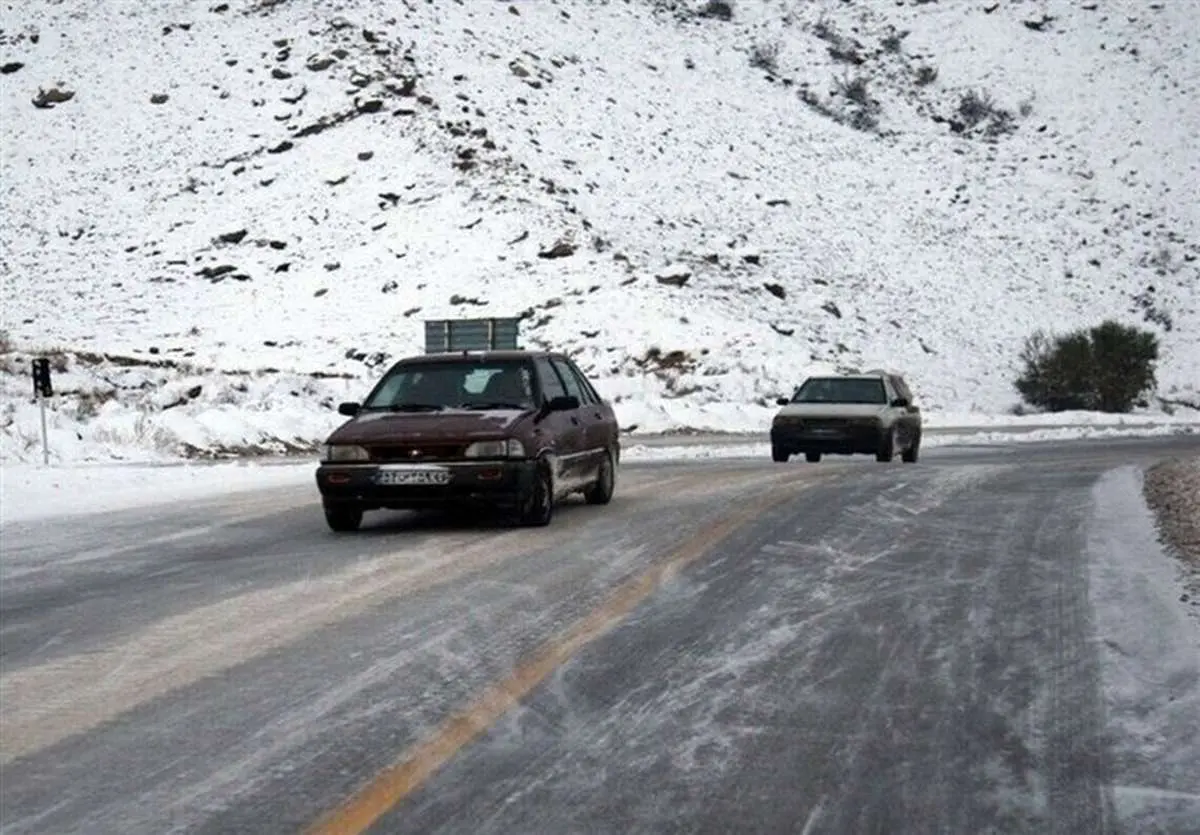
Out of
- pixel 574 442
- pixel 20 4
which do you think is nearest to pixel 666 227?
pixel 20 4

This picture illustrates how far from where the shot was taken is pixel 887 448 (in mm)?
21828

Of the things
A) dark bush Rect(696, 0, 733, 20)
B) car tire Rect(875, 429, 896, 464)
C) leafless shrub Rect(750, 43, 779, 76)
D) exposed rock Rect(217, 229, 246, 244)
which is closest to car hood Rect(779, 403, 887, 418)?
car tire Rect(875, 429, 896, 464)

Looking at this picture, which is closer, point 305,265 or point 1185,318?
point 305,265

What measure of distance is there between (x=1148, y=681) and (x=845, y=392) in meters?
16.9

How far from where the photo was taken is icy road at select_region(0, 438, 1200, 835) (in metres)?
4.52

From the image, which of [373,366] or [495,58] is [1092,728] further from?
[495,58]

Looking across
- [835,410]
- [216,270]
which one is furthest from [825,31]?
[835,410]

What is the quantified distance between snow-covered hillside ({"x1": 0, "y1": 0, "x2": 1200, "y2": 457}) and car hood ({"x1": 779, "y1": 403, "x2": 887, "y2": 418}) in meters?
11.8

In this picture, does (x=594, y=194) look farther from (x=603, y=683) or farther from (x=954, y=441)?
(x=603, y=683)

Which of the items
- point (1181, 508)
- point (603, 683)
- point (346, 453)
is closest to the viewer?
point (603, 683)

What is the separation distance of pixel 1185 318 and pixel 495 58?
28.5 metres

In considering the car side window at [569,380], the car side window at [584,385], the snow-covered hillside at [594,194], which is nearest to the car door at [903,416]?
the car side window at [584,385]

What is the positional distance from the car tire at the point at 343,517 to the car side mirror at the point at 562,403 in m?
1.84

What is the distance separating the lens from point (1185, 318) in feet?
170
